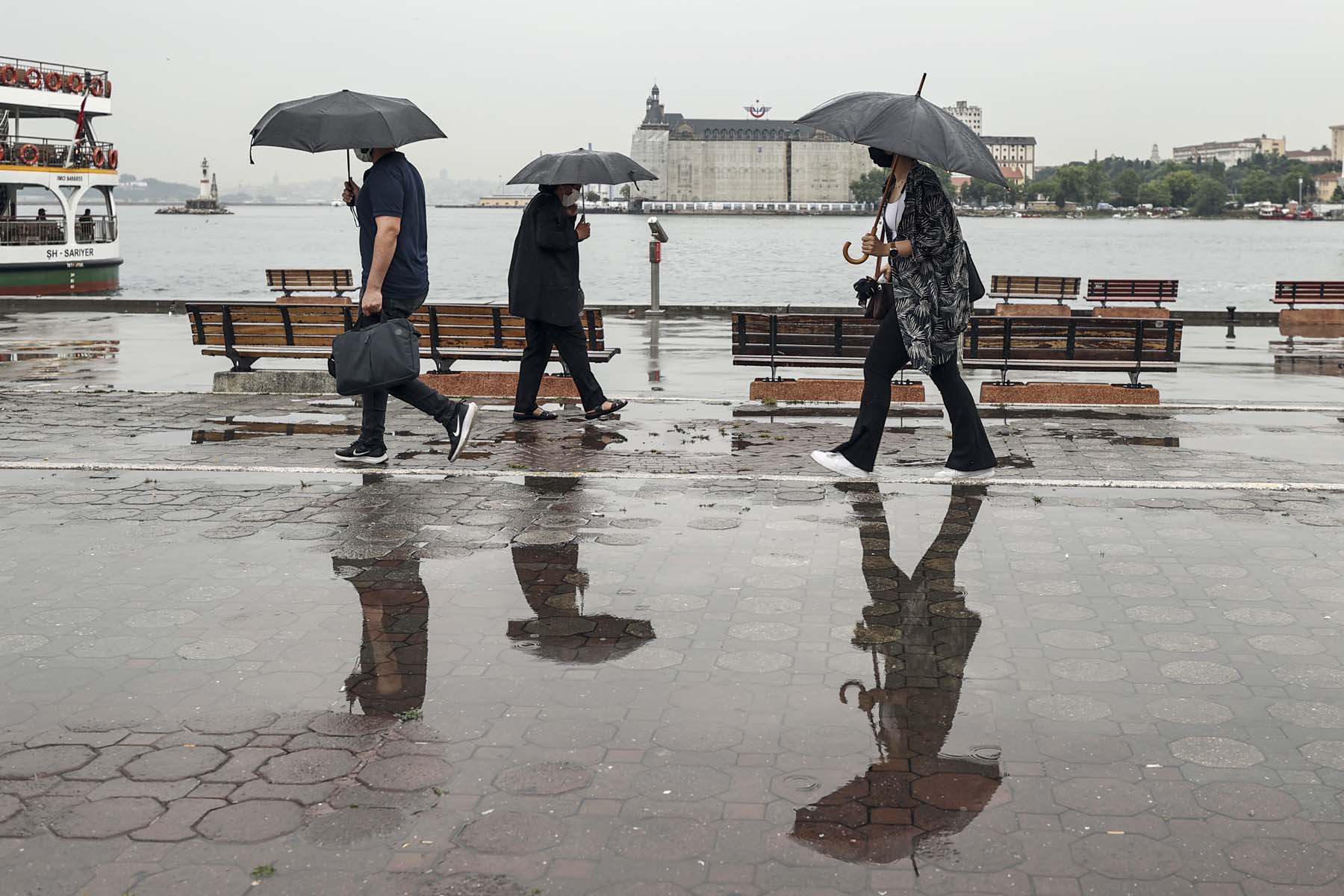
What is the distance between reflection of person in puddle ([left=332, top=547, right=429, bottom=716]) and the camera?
4.43 m

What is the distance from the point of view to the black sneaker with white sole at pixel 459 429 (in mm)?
8156

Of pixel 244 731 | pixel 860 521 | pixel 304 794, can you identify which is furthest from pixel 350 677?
pixel 860 521

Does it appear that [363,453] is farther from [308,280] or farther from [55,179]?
[55,179]

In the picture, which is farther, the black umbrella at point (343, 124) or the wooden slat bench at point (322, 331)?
the wooden slat bench at point (322, 331)

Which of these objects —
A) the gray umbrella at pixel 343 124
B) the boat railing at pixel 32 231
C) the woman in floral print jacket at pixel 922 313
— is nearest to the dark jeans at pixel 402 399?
the gray umbrella at pixel 343 124

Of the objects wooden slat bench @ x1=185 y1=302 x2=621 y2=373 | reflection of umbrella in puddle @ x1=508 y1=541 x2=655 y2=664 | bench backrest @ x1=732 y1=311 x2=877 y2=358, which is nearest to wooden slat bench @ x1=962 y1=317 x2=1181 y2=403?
bench backrest @ x1=732 y1=311 x2=877 y2=358

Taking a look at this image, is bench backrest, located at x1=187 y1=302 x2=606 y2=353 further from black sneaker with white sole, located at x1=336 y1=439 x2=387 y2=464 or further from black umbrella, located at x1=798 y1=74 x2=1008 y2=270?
black umbrella, located at x1=798 y1=74 x2=1008 y2=270

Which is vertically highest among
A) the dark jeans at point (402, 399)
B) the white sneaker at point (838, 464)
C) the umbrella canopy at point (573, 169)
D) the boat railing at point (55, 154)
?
the boat railing at point (55, 154)

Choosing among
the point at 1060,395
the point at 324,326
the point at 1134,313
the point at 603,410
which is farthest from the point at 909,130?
the point at 1134,313

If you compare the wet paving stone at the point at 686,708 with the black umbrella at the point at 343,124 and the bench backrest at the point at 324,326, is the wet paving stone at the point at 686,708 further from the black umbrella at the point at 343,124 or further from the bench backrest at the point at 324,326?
the bench backrest at the point at 324,326

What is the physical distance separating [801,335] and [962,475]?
416 centimetres

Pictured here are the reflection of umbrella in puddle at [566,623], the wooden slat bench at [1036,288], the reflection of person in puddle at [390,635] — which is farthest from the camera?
the wooden slat bench at [1036,288]

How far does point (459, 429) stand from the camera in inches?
322

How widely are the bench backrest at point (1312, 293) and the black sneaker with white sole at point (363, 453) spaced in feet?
53.6
